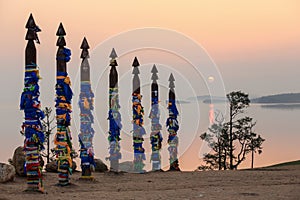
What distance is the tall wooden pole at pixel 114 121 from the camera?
2214cm

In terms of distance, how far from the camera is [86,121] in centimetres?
1959

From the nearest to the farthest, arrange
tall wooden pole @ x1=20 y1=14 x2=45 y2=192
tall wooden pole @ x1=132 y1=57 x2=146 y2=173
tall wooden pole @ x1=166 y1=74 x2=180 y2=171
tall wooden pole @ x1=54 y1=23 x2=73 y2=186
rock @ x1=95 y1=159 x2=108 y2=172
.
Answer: tall wooden pole @ x1=20 y1=14 x2=45 y2=192, tall wooden pole @ x1=54 y1=23 x2=73 y2=186, tall wooden pole @ x1=132 y1=57 x2=146 y2=173, rock @ x1=95 y1=159 x2=108 y2=172, tall wooden pole @ x1=166 y1=74 x2=180 y2=171

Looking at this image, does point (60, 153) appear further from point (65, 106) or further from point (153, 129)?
point (153, 129)

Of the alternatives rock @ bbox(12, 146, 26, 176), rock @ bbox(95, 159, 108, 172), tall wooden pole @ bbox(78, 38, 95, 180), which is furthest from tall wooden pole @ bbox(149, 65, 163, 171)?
rock @ bbox(12, 146, 26, 176)

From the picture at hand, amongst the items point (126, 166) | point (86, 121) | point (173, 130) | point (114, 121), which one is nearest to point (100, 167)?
point (126, 166)

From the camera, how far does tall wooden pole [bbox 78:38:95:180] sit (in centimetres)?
1962

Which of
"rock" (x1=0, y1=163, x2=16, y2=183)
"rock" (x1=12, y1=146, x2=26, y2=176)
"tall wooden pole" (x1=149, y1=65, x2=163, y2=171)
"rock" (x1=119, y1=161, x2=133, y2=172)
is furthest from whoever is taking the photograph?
"tall wooden pole" (x1=149, y1=65, x2=163, y2=171)

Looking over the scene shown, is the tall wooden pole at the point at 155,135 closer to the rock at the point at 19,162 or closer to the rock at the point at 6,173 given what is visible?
the rock at the point at 19,162

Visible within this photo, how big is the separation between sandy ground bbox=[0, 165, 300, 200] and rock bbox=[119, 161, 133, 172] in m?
0.91

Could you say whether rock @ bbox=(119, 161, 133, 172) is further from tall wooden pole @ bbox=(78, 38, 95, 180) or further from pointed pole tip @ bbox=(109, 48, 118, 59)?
pointed pole tip @ bbox=(109, 48, 118, 59)

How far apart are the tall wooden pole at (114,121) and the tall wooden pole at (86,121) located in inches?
89.1

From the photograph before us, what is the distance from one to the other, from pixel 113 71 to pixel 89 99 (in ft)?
10.2

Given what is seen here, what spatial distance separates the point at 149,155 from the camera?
26.2 metres

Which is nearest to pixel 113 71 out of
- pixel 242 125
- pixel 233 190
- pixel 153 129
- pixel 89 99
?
pixel 89 99
